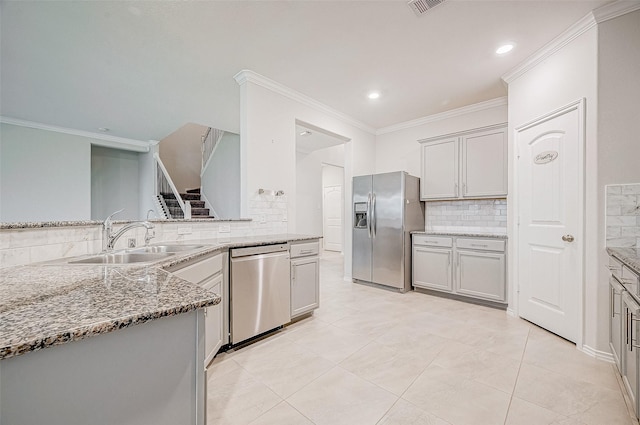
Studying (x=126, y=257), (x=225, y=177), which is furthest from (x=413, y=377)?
(x=225, y=177)

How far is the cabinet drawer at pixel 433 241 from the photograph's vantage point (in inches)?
144

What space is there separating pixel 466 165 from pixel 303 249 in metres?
2.57

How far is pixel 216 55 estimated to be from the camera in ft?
9.03

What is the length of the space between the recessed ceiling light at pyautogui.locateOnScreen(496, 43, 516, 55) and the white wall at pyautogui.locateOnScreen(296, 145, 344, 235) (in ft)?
14.1

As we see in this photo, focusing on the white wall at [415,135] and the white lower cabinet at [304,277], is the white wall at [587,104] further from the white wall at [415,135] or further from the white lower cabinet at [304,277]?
the white lower cabinet at [304,277]

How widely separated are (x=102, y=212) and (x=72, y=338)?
7678 mm

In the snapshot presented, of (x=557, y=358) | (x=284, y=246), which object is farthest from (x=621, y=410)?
(x=284, y=246)

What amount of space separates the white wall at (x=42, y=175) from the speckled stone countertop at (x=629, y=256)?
24.7 feet

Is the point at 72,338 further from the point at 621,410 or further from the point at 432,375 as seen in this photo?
the point at 621,410

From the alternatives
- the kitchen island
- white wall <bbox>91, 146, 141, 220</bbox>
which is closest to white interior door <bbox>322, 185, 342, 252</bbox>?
white wall <bbox>91, 146, 141, 220</bbox>

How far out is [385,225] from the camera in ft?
13.3

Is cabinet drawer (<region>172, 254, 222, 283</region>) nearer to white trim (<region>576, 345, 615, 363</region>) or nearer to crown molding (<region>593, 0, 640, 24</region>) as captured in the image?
white trim (<region>576, 345, 615, 363</region>)

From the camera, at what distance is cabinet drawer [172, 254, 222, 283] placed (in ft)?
5.34

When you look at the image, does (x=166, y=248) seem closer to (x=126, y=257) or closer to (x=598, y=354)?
(x=126, y=257)
